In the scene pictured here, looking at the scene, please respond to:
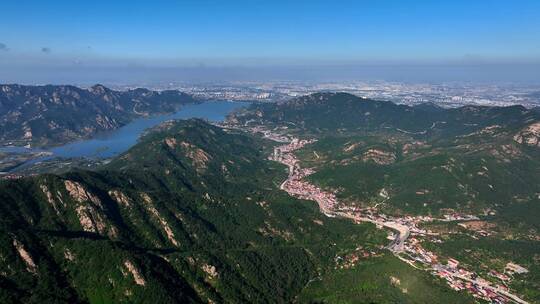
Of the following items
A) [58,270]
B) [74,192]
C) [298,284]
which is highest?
[74,192]

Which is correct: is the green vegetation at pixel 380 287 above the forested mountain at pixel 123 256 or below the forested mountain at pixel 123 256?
below

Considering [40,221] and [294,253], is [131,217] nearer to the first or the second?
[40,221]

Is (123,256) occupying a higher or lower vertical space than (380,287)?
higher

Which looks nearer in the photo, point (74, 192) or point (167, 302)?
point (167, 302)

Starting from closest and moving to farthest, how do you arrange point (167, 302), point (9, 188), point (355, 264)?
point (167, 302) < point (355, 264) < point (9, 188)

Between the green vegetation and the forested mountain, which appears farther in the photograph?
the green vegetation

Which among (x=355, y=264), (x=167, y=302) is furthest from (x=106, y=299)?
(x=355, y=264)

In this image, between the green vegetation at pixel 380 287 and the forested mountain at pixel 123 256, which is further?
the green vegetation at pixel 380 287

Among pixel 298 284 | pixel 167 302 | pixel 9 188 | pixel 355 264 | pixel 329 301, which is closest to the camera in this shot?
pixel 167 302

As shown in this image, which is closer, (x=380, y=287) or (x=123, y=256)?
(x=123, y=256)

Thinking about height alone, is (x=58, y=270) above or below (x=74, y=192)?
below

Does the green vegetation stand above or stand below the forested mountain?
below
